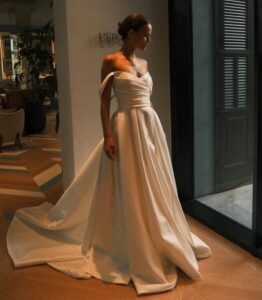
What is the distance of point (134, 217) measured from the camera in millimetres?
2604

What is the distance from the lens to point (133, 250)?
8.51ft

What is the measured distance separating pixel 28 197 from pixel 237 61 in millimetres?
2574

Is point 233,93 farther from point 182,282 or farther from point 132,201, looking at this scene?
point 182,282

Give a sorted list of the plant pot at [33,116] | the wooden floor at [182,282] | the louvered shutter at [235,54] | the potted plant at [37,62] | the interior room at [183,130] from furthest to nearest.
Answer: the plant pot at [33,116], the potted plant at [37,62], the louvered shutter at [235,54], the interior room at [183,130], the wooden floor at [182,282]

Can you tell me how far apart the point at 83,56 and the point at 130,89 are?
1024 mm

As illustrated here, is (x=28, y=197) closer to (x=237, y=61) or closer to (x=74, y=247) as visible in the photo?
(x=74, y=247)

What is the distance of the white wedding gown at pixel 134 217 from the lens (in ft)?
8.54

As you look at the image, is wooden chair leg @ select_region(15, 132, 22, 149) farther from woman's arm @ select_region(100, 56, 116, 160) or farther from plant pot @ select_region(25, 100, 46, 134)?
woman's arm @ select_region(100, 56, 116, 160)

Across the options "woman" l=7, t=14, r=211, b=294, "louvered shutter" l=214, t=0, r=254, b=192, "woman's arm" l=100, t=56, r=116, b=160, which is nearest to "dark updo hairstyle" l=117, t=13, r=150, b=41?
"woman" l=7, t=14, r=211, b=294

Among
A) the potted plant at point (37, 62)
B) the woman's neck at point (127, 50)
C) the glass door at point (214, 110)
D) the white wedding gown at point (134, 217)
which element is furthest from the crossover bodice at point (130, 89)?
the potted plant at point (37, 62)

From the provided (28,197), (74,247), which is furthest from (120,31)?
(28,197)

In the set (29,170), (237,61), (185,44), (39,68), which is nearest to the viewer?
(237,61)

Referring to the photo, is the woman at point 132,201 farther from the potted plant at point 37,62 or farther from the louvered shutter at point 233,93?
the potted plant at point 37,62

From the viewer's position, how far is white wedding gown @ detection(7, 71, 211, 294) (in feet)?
8.54
